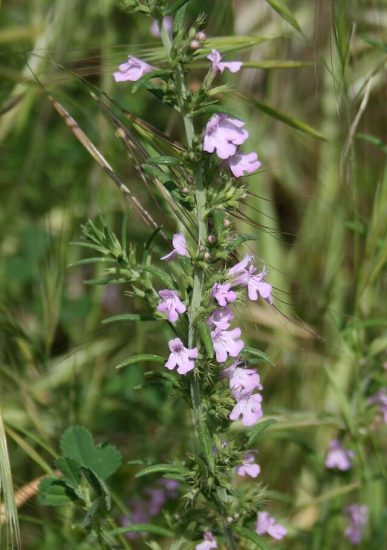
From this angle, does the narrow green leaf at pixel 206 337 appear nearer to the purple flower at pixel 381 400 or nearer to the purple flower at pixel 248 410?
the purple flower at pixel 248 410

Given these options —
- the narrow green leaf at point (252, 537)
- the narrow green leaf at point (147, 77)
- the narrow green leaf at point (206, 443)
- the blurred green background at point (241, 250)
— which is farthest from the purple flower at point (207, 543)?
the narrow green leaf at point (147, 77)

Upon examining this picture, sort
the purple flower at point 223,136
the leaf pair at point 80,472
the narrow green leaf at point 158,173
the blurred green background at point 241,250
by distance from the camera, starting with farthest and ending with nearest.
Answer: the blurred green background at point 241,250 → the leaf pair at point 80,472 → the narrow green leaf at point 158,173 → the purple flower at point 223,136

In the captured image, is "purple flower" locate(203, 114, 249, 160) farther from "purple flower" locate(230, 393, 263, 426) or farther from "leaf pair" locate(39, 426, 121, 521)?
"leaf pair" locate(39, 426, 121, 521)

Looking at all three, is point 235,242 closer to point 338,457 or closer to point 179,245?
point 179,245

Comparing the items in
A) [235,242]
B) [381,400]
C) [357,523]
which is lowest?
[357,523]

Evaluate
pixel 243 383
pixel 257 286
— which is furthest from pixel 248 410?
pixel 257 286

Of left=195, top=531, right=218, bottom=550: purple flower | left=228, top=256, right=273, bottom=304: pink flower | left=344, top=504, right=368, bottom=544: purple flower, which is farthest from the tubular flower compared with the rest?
left=344, top=504, right=368, bottom=544: purple flower
